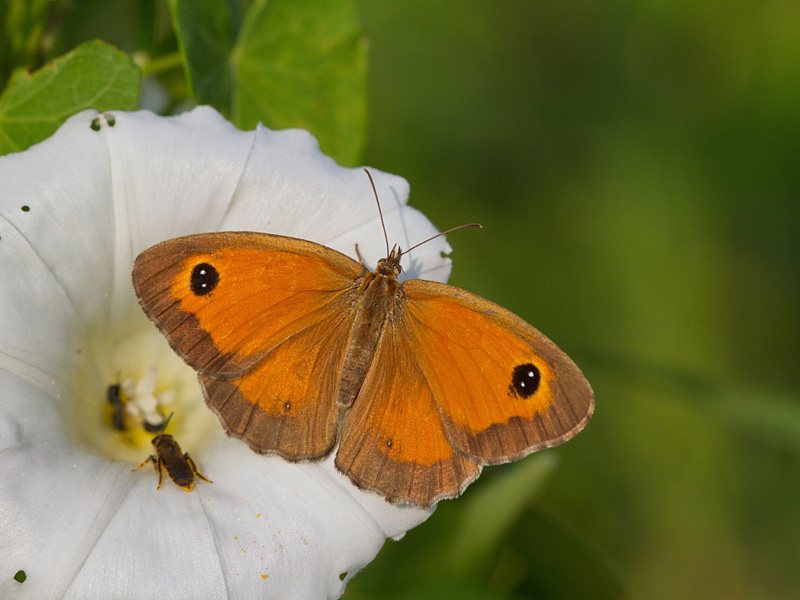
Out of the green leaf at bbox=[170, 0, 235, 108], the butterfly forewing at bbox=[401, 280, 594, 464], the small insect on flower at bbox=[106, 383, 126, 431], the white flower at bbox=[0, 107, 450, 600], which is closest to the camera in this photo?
the white flower at bbox=[0, 107, 450, 600]

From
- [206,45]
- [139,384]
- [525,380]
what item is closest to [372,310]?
[525,380]

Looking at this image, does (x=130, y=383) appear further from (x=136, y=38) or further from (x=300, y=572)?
(x=136, y=38)

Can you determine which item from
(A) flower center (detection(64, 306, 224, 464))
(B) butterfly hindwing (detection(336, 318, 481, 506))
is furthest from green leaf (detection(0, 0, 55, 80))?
(B) butterfly hindwing (detection(336, 318, 481, 506))

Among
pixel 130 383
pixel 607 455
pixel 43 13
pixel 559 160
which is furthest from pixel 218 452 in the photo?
pixel 559 160

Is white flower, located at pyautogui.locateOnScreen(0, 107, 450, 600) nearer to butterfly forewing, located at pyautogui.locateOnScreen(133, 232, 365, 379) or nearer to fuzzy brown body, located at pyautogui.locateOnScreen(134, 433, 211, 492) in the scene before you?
fuzzy brown body, located at pyautogui.locateOnScreen(134, 433, 211, 492)

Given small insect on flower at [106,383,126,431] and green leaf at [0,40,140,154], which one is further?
small insect on flower at [106,383,126,431]
